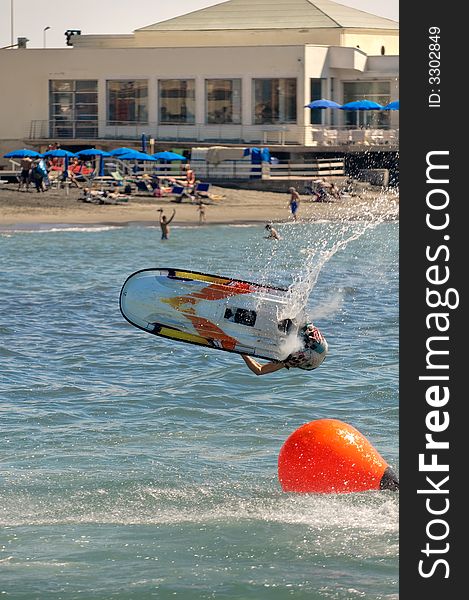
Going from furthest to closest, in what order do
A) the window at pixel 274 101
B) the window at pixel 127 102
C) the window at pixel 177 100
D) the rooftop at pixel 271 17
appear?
the rooftop at pixel 271 17
the window at pixel 127 102
the window at pixel 177 100
the window at pixel 274 101

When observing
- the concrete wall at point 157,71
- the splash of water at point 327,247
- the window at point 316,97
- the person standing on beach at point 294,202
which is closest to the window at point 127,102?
the concrete wall at point 157,71

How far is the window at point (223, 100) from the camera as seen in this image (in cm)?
6456

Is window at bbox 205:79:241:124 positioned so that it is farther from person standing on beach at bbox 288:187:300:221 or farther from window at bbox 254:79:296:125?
person standing on beach at bbox 288:187:300:221

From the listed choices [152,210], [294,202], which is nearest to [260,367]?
[294,202]

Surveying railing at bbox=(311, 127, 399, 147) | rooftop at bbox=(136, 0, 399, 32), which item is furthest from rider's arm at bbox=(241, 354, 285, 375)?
rooftop at bbox=(136, 0, 399, 32)

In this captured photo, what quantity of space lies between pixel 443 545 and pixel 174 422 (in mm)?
8318

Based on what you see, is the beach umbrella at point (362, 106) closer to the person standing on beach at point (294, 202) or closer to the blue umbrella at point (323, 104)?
the blue umbrella at point (323, 104)

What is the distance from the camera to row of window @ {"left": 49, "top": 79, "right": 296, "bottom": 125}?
64375mm

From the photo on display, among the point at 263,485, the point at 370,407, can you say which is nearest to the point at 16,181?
the point at 370,407

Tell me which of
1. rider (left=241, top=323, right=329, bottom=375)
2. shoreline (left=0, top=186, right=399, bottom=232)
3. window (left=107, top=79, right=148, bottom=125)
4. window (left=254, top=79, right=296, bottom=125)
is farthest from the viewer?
window (left=107, top=79, right=148, bottom=125)

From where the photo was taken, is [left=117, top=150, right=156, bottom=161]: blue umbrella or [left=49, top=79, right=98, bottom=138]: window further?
[left=49, top=79, right=98, bottom=138]: window

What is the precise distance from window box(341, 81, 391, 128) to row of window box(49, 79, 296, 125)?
3.33 metres

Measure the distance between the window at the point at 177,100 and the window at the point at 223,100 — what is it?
80 cm

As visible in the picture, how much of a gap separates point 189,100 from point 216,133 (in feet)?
7.76
